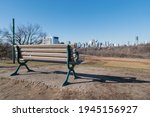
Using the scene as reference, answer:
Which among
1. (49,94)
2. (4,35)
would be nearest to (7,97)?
(49,94)

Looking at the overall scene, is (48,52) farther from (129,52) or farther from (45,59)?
(129,52)

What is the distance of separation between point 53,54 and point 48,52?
24cm

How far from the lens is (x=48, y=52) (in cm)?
608

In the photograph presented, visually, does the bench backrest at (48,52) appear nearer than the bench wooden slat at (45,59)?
Yes

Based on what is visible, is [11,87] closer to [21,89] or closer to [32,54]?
[21,89]

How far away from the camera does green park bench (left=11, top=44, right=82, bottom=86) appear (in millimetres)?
5551

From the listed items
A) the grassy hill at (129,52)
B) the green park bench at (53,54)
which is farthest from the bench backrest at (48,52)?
the grassy hill at (129,52)

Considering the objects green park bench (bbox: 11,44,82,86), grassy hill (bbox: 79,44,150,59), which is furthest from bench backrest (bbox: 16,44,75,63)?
grassy hill (bbox: 79,44,150,59)

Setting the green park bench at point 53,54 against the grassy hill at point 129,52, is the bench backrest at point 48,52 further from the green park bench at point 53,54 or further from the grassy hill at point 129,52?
the grassy hill at point 129,52

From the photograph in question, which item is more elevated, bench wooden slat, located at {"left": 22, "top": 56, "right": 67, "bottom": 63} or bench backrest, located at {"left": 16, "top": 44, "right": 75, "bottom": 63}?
bench backrest, located at {"left": 16, "top": 44, "right": 75, "bottom": 63}

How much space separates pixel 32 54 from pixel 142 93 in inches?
146

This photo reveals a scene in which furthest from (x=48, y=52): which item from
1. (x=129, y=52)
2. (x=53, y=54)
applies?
(x=129, y=52)

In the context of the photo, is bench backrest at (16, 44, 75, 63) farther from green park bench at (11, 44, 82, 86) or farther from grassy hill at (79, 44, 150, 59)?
grassy hill at (79, 44, 150, 59)

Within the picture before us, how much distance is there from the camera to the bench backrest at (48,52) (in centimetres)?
556
